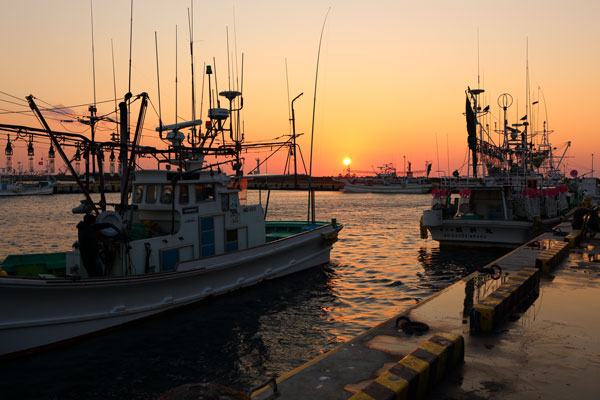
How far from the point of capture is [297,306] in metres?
14.4

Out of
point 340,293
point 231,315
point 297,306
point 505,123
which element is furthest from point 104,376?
point 505,123

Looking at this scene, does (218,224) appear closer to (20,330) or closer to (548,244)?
(20,330)

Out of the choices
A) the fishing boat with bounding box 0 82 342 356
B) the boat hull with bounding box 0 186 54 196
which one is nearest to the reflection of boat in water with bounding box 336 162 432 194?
the boat hull with bounding box 0 186 54 196

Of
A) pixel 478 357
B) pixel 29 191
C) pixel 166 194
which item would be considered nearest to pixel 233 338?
pixel 166 194

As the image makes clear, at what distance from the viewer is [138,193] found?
1443 centimetres

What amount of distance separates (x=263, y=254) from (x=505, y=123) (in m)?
22.1

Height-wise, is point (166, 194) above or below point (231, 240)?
above

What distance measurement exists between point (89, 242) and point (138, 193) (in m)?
3.67

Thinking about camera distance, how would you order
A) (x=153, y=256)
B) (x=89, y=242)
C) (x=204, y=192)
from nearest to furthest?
(x=89, y=242)
(x=153, y=256)
(x=204, y=192)

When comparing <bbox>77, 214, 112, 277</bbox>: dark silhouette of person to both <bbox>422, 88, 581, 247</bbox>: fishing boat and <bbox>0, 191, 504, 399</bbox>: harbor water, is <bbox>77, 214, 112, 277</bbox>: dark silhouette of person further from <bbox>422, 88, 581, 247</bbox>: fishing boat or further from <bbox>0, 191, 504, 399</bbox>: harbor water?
<bbox>422, 88, 581, 247</bbox>: fishing boat

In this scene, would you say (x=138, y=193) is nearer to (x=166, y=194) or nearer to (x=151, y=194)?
(x=151, y=194)

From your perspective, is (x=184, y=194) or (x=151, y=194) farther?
(x=151, y=194)

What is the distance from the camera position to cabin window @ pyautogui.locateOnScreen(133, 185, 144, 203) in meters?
14.3

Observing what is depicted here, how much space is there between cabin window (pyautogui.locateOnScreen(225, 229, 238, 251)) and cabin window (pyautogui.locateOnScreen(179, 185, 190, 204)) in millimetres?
2013
